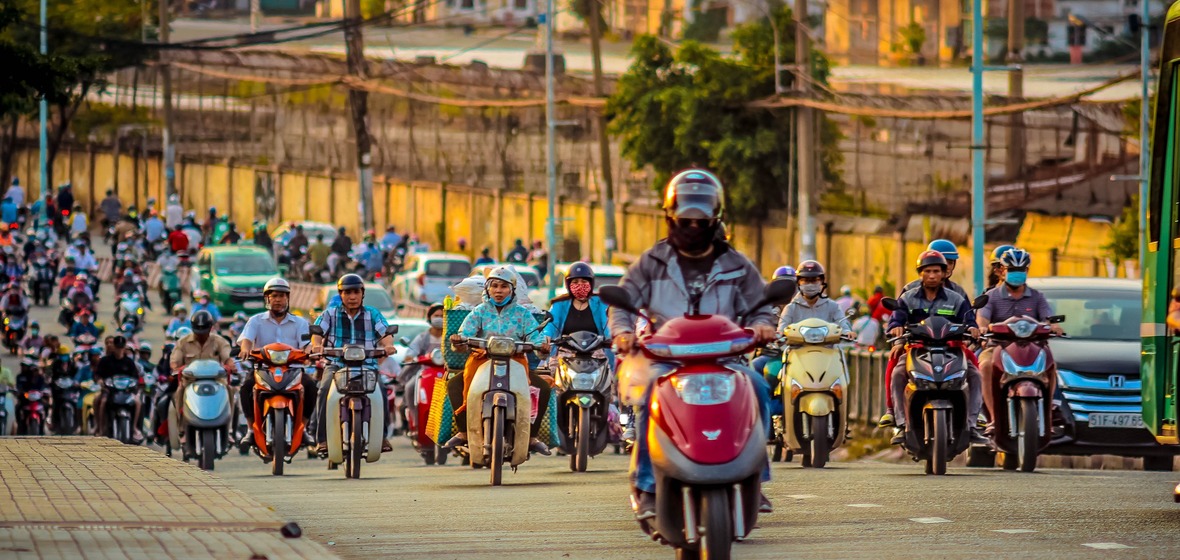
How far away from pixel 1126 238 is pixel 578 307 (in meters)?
24.6

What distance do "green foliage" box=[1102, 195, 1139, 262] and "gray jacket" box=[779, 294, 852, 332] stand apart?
74.6 ft

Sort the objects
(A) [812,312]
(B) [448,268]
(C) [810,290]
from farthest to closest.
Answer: (B) [448,268] → (C) [810,290] → (A) [812,312]

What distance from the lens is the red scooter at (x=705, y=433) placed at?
31.9ft

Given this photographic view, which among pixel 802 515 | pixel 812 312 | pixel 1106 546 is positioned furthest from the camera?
pixel 812 312

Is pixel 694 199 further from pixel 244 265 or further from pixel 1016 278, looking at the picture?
pixel 244 265

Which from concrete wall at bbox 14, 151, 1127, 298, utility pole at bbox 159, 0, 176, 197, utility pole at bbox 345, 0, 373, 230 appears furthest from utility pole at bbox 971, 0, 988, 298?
utility pole at bbox 159, 0, 176, 197

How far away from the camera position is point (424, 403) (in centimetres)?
2133

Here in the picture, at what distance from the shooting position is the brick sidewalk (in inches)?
412

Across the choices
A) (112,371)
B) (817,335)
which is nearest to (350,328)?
(817,335)

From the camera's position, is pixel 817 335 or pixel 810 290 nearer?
pixel 817 335

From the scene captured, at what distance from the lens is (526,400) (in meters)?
17.1

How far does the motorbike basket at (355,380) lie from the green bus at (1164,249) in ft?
22.3

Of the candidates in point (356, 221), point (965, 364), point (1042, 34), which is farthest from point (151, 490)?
point (1042, 34)

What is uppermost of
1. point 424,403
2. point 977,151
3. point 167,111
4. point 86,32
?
point 86,32
